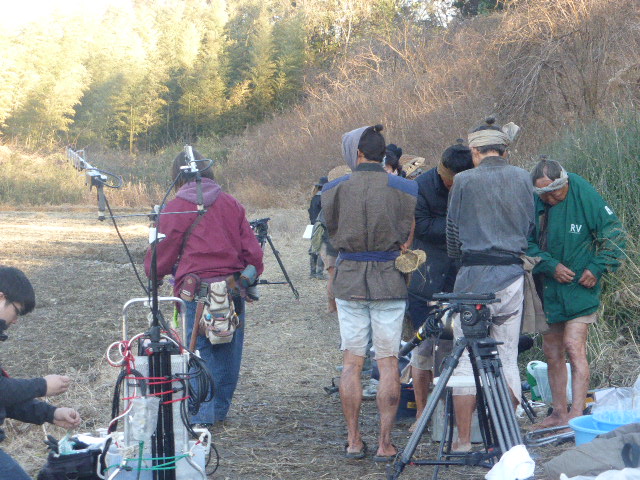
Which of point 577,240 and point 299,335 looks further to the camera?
point 299,335

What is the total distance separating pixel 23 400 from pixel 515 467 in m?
2.08

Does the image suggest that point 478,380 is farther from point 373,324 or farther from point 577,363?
point 577,363

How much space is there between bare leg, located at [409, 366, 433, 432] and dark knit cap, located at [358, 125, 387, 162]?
1407 millimetres

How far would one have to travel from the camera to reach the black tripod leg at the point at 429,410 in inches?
160

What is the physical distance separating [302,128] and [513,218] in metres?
25.7

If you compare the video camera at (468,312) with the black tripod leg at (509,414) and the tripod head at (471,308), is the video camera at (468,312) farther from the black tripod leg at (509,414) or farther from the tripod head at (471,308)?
the black tripod leg at (509,414)

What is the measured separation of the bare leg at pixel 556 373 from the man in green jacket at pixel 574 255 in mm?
56

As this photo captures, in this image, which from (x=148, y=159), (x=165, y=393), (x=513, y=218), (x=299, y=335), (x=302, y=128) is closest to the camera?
(x=165, y=393)

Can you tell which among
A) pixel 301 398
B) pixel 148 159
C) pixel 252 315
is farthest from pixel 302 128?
pixel 301 398

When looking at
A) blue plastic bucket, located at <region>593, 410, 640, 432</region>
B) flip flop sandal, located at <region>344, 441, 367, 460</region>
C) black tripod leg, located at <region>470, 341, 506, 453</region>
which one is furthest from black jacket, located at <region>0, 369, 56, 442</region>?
blue plastic bucket, located at <region>593, 410, 640, 432</region>

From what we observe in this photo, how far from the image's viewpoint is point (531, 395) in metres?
6.27

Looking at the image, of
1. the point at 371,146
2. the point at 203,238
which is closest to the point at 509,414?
the point at 371,146

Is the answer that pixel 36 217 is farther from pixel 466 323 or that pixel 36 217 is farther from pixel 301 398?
pixel 466 323

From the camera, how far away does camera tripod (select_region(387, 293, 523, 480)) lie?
4.09m
